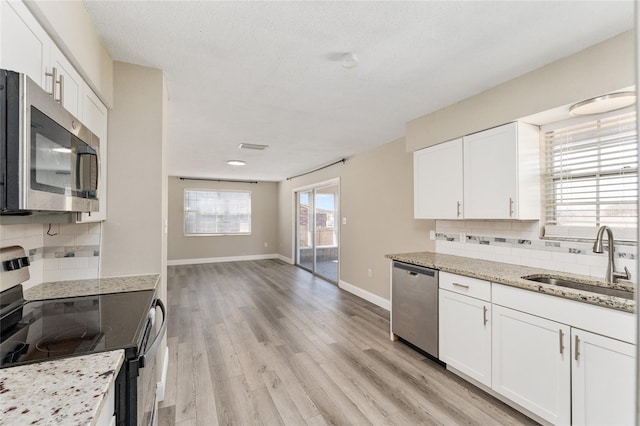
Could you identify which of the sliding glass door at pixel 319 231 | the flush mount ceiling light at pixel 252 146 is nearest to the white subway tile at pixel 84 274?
the flush mount ceiling light at pixel 252 146

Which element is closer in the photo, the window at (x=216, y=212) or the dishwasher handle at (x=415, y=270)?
the dishwasher handle at (x=415, y=270)

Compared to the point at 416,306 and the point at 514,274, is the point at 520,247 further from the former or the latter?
the point at 416,306

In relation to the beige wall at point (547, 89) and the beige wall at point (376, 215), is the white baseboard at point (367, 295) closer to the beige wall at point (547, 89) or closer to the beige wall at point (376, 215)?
the beige wall at point (376, 215)

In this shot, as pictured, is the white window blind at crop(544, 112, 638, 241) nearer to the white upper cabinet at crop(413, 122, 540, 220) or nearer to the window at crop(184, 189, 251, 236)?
the white upper cabinet at crop(413, 122, 540, 220)

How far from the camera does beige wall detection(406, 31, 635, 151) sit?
5.74ft

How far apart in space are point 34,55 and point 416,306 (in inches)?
120

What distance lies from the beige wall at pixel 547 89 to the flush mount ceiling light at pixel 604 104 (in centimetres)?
5

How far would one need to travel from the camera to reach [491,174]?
8.04 ft

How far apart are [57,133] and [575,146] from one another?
10.6ft

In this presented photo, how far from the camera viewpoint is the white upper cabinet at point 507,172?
229 cm

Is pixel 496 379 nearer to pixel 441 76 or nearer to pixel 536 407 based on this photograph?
pixel 536 407

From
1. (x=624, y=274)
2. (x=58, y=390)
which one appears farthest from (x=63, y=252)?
(x=624, y=274)

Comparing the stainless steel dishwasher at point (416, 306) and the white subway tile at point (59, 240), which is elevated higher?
the white subway tile at point (59, 240)

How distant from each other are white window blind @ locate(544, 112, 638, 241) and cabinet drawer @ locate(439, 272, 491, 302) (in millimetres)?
755
